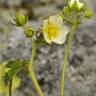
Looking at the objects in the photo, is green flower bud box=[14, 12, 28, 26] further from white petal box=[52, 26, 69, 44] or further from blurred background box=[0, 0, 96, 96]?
blurred background box=[0, 0, 96, 96]

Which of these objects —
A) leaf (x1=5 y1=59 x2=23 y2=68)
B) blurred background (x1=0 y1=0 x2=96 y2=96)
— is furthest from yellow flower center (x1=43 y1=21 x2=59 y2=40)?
blurred background (x1=0 y1=0 x2=96 y2=96)

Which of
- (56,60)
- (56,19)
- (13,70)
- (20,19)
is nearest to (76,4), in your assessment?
(56,19)

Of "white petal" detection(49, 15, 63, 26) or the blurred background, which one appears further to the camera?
the blurred background

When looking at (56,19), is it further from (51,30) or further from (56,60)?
(56,60)

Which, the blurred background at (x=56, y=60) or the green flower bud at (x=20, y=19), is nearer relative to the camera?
the green flower bud at (x=20, y=19)

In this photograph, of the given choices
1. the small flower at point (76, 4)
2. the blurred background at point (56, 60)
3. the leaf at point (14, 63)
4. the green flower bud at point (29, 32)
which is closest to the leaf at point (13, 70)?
the leaf at point (14, 63)

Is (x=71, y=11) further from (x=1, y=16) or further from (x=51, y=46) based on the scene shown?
(x=1, y=16)

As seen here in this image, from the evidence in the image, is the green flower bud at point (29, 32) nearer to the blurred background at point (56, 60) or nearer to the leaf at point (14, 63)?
the leaf at point (14, 63)
